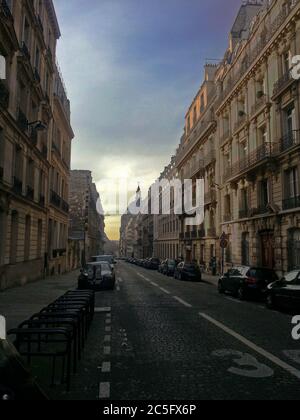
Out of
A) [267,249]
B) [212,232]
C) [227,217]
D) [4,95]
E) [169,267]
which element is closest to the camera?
[4,95]

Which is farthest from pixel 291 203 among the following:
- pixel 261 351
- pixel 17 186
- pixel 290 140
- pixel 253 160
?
pixel 17 186

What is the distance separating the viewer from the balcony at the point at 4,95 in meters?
16.2

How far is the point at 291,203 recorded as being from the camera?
20922mm

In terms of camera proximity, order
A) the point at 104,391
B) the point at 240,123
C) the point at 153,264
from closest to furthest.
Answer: the point at 104,391
the point at 240,123
the point at 153,264

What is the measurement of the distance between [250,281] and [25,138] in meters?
14.4

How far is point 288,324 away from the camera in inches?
403

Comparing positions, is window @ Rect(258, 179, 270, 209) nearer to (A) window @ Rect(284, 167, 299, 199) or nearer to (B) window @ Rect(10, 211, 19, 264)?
(A) window @ Rect(284, 167, 299, 199)

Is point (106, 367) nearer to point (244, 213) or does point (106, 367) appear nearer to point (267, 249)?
point (267, 249)

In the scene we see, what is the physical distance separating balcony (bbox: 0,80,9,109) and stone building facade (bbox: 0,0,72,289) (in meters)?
0.04

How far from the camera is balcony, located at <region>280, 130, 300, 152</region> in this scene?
20141mm

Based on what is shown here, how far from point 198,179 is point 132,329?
34908 millimetres

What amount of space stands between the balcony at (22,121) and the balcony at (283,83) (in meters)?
15.4

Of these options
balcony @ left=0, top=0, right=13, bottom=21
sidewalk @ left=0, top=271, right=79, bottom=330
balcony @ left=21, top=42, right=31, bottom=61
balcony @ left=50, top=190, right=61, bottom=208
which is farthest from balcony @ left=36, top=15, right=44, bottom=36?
Result: sidewalk @ left=0, top=271, right=79, bottom=330
